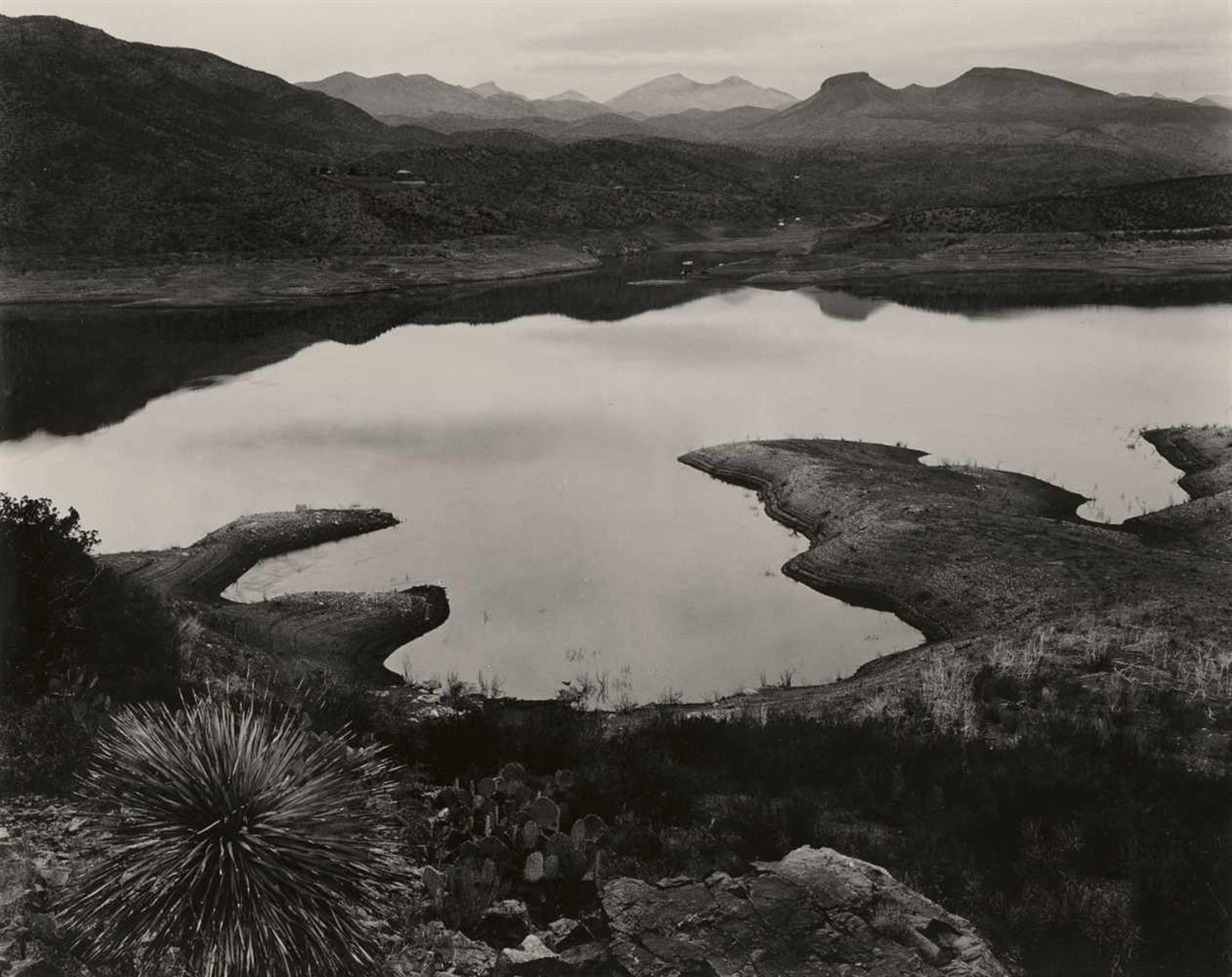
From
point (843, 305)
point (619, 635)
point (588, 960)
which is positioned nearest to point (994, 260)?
point (843, 305)

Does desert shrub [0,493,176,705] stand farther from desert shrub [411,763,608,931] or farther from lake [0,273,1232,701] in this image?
lake [0,273,1232,701]

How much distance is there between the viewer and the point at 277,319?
55.0 m

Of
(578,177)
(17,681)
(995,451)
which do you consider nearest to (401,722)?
(17,681)

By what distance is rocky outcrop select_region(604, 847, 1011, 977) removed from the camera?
668 cm

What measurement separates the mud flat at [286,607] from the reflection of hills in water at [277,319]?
14.5 meters

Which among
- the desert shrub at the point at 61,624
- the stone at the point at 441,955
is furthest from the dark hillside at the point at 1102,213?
the stone at the point at 441,955

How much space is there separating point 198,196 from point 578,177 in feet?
158

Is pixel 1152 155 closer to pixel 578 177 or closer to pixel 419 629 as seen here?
pixel 578 177

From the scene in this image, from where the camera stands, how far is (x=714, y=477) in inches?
1064

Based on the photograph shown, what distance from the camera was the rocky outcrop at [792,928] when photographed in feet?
21.9

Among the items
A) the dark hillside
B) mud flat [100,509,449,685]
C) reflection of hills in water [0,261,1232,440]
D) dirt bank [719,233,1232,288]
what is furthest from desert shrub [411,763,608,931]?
the dark hillside

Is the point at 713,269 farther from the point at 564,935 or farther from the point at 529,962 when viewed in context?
the point at 529,962

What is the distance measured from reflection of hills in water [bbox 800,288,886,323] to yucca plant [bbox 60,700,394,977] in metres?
48.0

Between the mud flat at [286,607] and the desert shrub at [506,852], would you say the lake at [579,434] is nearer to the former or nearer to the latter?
the mud flat at [286,607]
